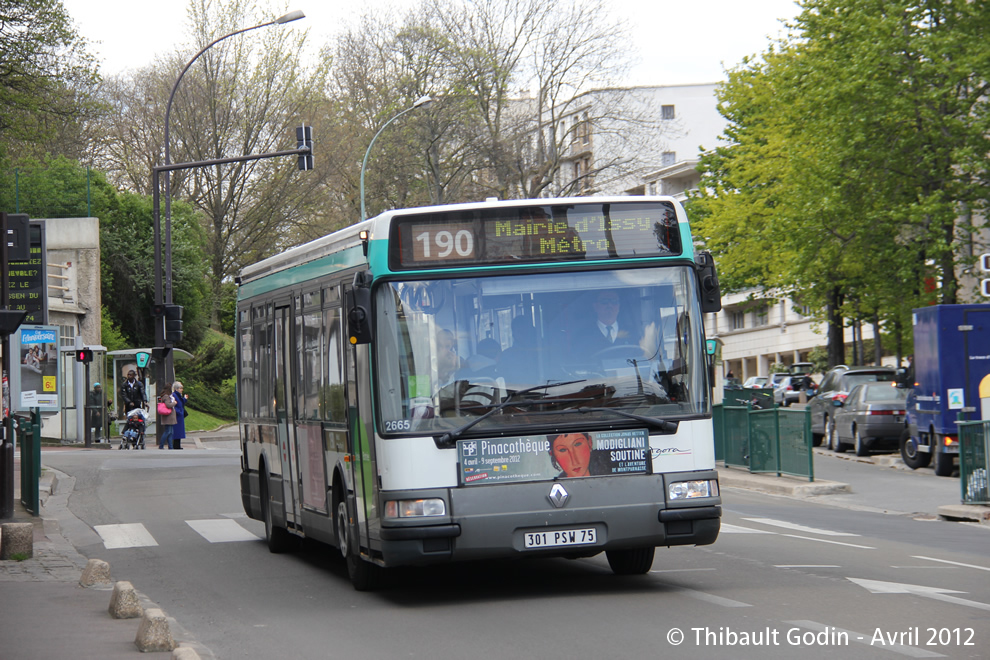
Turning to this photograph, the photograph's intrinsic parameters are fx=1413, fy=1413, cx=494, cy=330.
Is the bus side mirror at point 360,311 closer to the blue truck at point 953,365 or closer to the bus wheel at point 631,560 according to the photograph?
the bus wheel at point 631,560

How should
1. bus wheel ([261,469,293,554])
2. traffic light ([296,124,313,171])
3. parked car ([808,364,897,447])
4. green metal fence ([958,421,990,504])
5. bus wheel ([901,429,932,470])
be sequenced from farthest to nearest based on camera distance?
parked car ([808,364,897,447])
traffic light ([296,124,313,171])
bus wheel ([901,429,932,470])
green metal fence ([958,421,990,504])
bus wheel ([261,469,293,554])

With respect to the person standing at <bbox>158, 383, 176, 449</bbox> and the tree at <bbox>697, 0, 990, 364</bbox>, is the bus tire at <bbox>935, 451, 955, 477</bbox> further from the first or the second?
the person standing at <bbox>158, 383, 176, 449</bbox>

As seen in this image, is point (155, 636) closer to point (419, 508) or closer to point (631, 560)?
point (419, 508)

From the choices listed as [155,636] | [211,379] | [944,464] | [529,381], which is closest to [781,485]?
[944,464]

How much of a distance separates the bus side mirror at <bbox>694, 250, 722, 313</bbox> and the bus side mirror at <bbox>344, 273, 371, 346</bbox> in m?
2.33

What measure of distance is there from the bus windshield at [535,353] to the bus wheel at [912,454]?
16260mm

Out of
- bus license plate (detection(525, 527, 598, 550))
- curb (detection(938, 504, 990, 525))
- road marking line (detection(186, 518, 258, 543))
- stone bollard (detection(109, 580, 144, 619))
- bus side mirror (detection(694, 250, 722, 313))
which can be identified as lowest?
curb (detection(938, 504, 990, 525))

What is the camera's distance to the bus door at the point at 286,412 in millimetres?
12578

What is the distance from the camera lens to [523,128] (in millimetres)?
53375

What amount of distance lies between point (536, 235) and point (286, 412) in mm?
3851

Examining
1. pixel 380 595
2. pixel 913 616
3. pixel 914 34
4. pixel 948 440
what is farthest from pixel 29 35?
pixel 913 616

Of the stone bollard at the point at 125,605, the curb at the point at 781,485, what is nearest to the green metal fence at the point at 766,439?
the curb at the point at 781,485

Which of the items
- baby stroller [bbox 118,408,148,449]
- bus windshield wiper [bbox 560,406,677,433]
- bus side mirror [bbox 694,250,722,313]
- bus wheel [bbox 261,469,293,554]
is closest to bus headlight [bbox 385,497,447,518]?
bus windshield wiper [bbox 560,406,677,433]

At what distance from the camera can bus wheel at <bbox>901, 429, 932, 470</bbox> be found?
2489 cm
